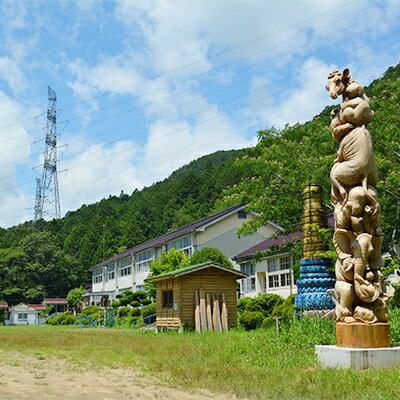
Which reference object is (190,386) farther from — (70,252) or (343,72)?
(70,252)

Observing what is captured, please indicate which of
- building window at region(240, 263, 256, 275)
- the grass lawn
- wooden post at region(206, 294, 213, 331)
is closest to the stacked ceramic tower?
the grass lawn

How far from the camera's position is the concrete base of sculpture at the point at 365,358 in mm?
9414

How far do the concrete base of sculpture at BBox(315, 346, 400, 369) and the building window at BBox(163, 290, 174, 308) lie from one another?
694 inches

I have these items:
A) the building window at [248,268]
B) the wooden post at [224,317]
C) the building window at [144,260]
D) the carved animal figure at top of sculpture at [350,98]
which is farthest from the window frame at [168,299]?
the building window at [144,260]

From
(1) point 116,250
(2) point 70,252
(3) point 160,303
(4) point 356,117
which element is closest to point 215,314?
(3) point 160,303

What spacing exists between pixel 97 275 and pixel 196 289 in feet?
144

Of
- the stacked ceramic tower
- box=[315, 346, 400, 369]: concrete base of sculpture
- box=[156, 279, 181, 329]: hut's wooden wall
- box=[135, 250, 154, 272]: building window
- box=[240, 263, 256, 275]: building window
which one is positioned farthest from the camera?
box=[135, 250, 154, 272]: building window

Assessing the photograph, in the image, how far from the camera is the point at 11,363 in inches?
463

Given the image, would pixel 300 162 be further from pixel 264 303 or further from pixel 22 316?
pixel 22 316

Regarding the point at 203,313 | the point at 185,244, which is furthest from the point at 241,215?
the point at 203,313

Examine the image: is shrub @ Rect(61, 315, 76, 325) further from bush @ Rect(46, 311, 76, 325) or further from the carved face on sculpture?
the carved face on sculpture

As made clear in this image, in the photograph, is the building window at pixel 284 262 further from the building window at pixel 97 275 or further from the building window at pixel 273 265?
the building window at pixel 97 275

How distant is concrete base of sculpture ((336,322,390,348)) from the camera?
387 inches

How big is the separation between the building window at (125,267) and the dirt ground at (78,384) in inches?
1754
